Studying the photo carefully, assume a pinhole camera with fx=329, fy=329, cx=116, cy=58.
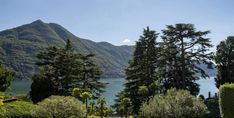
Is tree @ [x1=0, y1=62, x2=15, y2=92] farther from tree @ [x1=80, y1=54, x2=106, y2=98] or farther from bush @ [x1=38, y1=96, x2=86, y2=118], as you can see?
bush @ [x1=38, y1=96, x2=86, y2=118]

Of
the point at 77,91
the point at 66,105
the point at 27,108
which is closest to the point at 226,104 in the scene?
the point at 66,105

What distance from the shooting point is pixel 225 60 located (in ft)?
158

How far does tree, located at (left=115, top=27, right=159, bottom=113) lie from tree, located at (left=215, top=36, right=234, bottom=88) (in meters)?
9.22

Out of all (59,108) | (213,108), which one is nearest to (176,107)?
(213,108)

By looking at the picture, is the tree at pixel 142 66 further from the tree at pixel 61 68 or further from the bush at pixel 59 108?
the bush at pixel 59 108

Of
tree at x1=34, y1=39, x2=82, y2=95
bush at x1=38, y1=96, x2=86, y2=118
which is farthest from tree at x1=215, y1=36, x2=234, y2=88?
bush at x1=38, y1=96, x2=86, y2=118

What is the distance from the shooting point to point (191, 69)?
4728 cm

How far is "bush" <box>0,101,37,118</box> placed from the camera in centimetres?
2807

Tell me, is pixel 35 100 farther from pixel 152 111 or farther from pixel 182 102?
pixel 182 102

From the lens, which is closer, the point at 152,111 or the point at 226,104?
the point at 226,104

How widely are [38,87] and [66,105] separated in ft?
32.7

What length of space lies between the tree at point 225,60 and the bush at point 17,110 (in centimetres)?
2857

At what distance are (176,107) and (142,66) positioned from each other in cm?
1594

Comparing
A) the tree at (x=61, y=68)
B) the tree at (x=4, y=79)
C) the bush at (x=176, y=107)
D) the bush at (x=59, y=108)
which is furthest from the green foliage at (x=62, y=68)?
the bush at (x=176, y=107)
